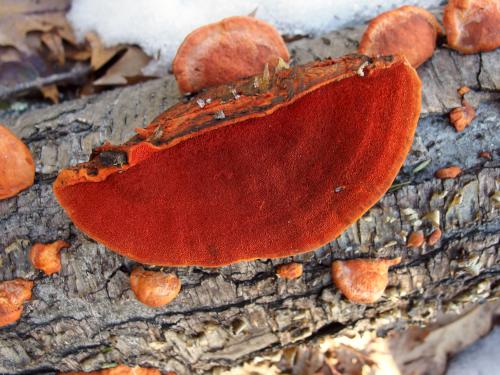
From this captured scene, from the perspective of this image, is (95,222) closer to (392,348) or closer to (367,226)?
(367,226)

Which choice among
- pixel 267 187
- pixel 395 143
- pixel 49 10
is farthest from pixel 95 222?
pixel 49 10

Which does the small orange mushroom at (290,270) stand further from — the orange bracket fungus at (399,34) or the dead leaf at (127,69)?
the dead leaf at (127,69)

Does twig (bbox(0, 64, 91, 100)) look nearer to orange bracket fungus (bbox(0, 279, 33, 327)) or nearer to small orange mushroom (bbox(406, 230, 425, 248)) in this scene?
orange bracket fungus (bbox(0, 279, 33, 327))

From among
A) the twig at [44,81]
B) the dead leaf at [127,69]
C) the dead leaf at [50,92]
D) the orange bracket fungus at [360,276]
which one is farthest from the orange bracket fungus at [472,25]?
the dead leaf at [50,92]

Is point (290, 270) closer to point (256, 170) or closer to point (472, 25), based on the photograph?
point (256, 170)

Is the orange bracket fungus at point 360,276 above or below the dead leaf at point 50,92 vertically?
below

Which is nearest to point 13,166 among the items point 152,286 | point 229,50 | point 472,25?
point 152,286

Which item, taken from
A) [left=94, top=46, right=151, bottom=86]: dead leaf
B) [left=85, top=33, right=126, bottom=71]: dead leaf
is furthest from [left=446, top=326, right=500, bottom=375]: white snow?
[left=85, top=33, right=126, bottom=71]: dead leaf
